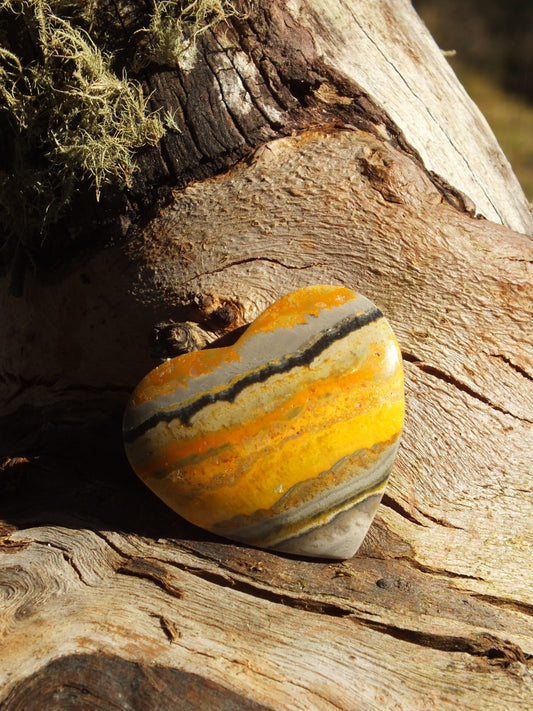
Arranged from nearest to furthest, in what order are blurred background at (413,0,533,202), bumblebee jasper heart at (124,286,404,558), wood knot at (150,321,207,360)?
bumblebee jasper heart at (124,286,404,558) → wood knot at (150,321,207,360) → blurred background at (413,0,533,202)

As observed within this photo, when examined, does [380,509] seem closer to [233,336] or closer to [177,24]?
[233,336]

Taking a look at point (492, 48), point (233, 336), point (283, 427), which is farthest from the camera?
point (492, 48)

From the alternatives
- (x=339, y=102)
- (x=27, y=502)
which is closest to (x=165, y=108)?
(x=339, y=102)

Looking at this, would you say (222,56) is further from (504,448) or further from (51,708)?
(51,708)

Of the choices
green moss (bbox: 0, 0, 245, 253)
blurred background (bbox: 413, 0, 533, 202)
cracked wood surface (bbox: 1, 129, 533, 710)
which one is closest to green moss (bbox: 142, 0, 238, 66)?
green moss (bbox: 0, 0, 245, 253)

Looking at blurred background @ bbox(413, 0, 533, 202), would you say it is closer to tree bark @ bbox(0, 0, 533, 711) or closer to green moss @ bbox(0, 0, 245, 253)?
tree bark @ bbox(0, 0, 533, 711)

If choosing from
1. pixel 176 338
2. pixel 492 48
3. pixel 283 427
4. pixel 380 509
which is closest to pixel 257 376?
pixel 283 427

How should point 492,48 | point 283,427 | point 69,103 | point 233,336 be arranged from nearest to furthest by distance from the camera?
point 283,427
point 233,336
point 69,103
point 492,48
